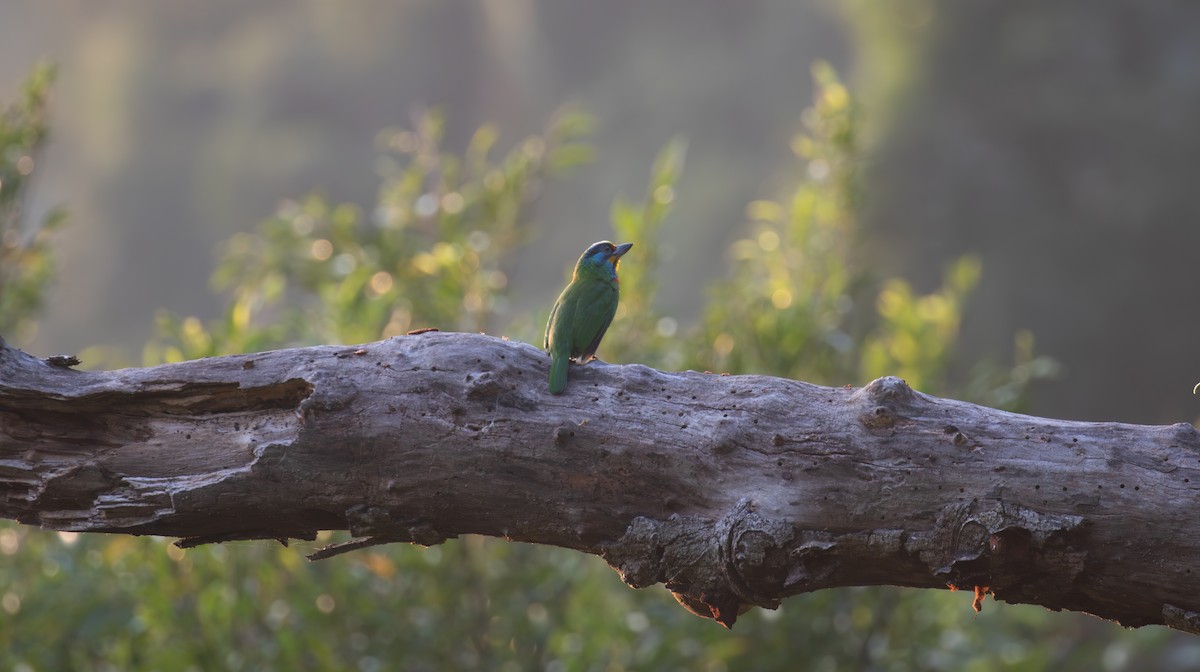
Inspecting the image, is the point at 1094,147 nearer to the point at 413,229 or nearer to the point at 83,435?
the point at 413,229

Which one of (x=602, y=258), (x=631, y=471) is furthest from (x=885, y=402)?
(x=602, y=258)

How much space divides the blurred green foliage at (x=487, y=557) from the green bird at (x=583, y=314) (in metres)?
1.18

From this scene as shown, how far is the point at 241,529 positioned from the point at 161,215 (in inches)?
325

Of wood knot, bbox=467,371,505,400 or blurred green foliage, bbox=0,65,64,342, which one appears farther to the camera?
blurred green foliage, bbox=0,65,64,342

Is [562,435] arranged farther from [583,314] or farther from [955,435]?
[955,435]

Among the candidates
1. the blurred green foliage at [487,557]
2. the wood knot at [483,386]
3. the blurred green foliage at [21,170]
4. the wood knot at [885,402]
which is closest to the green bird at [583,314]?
the wood knot at [483,386]

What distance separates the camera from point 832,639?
4.38 m

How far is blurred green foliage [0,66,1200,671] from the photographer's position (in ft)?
13.6

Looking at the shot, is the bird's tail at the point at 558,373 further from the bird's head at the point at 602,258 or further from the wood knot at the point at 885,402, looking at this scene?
the bird's head at the point at 602,258

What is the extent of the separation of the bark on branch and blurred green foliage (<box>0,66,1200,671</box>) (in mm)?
1709

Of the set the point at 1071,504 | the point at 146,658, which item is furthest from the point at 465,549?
the point at 1071,504

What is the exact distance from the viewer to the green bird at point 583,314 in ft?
7.55

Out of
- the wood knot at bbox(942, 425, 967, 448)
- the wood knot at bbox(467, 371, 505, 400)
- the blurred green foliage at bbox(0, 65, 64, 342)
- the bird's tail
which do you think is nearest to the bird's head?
the bird's tail

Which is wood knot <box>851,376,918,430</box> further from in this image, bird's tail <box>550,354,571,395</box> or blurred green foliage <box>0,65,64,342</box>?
blurred green foliage <box>0,65,64,342</box>
